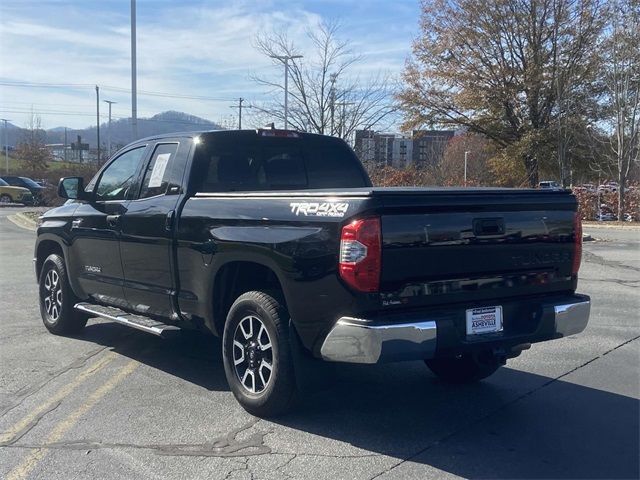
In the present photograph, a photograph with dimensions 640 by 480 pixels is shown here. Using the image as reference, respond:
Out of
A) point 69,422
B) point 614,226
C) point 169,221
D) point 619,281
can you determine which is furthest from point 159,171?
point 614,226

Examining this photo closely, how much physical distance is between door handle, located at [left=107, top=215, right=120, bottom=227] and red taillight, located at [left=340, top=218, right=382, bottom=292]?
296cm

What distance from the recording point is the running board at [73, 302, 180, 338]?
5867mm

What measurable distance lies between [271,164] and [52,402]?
2669 millimetres

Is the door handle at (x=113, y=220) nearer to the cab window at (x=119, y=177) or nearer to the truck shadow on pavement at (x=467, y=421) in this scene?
the cab window at (x=119, y=177)

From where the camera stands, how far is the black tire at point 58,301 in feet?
24.9

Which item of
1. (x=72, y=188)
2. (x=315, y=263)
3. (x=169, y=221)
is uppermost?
(x=72, y=188)

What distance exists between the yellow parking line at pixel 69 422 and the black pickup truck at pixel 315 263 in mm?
465

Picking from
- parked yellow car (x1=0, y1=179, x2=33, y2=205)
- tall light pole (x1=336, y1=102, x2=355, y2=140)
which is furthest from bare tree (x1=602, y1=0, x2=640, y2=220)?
parked yellow car (x1=0, y1=179, x2=33, y2=205)

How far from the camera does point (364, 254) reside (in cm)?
430

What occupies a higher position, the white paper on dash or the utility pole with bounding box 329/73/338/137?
the utility pole with bounding box 329/73/338/137

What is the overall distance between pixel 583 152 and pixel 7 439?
99.5 feet

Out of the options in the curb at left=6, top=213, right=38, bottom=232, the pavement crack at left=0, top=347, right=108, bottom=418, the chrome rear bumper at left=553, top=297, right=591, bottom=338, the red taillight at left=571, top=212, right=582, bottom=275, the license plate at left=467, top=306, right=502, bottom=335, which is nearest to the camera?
the license plate at left=467, top=306, right=502, bottom=335

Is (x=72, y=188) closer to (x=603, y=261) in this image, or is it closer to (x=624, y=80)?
(x=603, y=261)

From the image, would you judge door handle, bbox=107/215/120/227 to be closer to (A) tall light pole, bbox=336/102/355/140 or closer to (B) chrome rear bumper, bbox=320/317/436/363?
(B) chrome rear bumper, bbox=320/317/436/363
